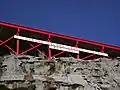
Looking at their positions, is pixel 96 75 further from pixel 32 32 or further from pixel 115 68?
pixel 32 32

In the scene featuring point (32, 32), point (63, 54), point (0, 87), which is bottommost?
point (0, 87)

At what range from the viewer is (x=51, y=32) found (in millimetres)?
28500

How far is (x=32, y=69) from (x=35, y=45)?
6.78 metres

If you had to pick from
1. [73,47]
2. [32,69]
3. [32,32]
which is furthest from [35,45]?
[32,69]

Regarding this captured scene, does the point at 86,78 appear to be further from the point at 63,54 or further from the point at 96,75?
the point at 63,54

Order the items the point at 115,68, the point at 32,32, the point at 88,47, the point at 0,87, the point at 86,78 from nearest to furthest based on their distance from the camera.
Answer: the point at 0,87, the point at 86,78, the point at 115,68, the point at 32,32, the point at 88,47

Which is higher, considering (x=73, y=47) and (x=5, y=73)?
(x=73, y=47)

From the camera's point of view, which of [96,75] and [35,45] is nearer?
[96,75]

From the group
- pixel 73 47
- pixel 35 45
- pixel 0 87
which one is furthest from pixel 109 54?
pixel 0 87

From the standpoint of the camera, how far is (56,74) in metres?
21.7

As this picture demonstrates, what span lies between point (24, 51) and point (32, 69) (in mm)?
7199

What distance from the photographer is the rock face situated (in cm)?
2056

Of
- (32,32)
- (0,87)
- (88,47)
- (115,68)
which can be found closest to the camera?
(0,87)

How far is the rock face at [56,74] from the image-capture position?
67.5 ft
